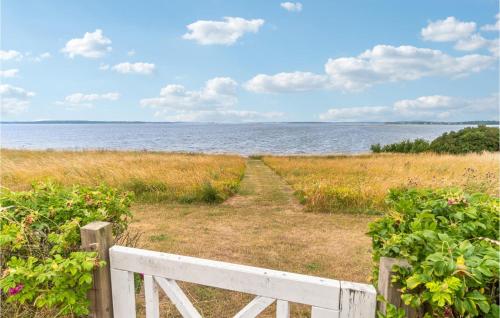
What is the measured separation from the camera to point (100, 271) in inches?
69.8

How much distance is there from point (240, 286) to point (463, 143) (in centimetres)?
4129

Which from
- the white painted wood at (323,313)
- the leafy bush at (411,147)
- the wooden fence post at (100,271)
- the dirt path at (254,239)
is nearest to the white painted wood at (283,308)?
the white painted wood at (323,313)

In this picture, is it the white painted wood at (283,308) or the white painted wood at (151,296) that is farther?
the white painted wood at (151,296)

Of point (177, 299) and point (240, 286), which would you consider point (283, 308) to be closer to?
point (240, 286)

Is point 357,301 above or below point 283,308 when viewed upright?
above

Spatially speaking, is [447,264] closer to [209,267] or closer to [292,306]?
[209,267]

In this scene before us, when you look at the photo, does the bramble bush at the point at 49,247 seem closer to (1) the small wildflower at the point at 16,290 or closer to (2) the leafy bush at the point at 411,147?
(1) the small wildflower at the point at 16,290

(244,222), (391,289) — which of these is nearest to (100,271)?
(391,289)

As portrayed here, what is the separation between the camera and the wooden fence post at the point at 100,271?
69.6 inches

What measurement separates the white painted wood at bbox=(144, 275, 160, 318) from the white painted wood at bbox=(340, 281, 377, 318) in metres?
1.10

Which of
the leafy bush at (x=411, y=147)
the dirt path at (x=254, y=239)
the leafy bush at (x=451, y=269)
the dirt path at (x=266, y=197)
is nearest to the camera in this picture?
the leafy bush at (x=451, y=269)

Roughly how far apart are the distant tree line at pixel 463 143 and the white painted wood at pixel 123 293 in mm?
39134

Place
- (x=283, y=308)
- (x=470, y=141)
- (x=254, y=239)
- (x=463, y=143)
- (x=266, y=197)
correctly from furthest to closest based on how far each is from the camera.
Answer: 1. (x=463, y=143)
2. (x=470, y=141)
3. (x=266, y=197)
4. (x=254, y=239)
5. (x=283, y=308)

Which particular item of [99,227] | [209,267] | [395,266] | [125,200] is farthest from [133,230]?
[395,266]
